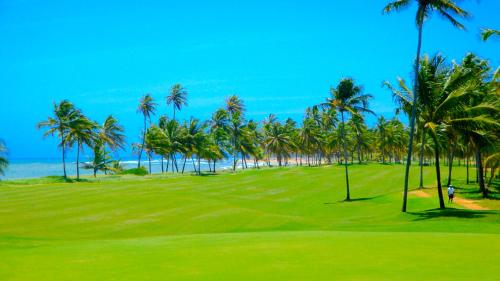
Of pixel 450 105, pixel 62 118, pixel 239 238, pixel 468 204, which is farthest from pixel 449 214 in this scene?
pixel 62 118

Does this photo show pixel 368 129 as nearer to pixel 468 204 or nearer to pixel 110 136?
pixel 110 136

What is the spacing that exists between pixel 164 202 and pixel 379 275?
29086 millimetres

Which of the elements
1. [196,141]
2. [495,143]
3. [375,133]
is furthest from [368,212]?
[375,133]

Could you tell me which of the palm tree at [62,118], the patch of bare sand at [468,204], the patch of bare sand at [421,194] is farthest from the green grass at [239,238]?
the palm tree at [62,118]

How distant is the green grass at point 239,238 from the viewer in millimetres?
10564

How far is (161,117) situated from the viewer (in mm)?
108438

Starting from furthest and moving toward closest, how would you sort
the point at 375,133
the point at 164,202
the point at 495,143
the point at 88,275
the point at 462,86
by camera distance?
the point at 375,133 < the point at 495,143 < the point at 164,202 < the point at 462,86 < the point at 88,275

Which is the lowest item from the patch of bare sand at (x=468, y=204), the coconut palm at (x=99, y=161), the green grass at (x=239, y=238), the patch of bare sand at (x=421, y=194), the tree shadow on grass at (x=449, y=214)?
the patch of bare sand at (x=468, y=204)

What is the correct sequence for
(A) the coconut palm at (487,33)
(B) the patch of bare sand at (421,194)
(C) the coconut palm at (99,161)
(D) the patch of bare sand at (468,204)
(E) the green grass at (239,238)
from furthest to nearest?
1. (C) the coconut palm at (99,161)
2. (B) the patch of bare sand at (421,194)
3. (D) the patch of bare sand at (468,204)
4. (A) the coconut palm at (487,33)
5. (E) the green grass at (239,238)

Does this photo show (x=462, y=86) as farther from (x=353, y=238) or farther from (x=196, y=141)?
(x=196, y=141)

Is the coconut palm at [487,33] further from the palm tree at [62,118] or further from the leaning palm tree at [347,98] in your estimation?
the palm tree at [62,118]

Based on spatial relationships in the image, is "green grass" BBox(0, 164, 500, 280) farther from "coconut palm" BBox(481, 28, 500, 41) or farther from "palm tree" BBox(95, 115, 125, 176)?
"palm tree" BBox(95, 115, 125, 176)

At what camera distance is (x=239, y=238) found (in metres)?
18.1

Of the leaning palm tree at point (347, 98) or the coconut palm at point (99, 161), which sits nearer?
the leaning palm tree at point (347, 98)
